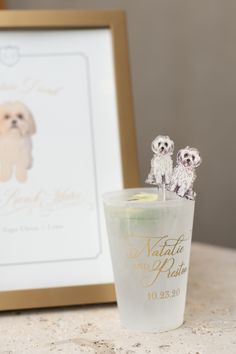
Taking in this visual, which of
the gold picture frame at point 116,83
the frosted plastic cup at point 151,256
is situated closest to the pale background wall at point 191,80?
the gold picture frame at point 116,83

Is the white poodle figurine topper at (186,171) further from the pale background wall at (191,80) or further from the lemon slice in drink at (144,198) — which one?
the pale background wall at (191,80)

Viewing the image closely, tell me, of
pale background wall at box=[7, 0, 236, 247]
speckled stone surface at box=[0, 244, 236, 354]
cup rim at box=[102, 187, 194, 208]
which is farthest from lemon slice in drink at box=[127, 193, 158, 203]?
pale background wall at box=[7, 0, 236, 247]

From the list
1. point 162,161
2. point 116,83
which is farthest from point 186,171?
point 116,83

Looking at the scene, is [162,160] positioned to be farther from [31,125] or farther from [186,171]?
[31,125]

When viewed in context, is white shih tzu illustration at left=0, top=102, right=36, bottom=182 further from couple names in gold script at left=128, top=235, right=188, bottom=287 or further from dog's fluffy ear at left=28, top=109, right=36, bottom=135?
couple names in gold script at left=128, top=235, right=188, bottom=287

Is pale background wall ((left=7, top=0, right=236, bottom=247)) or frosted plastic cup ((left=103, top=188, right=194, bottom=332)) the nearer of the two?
frosted plastic cup ((left=103, top=188, right=194, bottom=332))

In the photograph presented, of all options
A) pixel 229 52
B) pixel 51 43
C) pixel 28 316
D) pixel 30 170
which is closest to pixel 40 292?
pixel 28 316

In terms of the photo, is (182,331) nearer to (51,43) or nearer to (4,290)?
(4,290)
